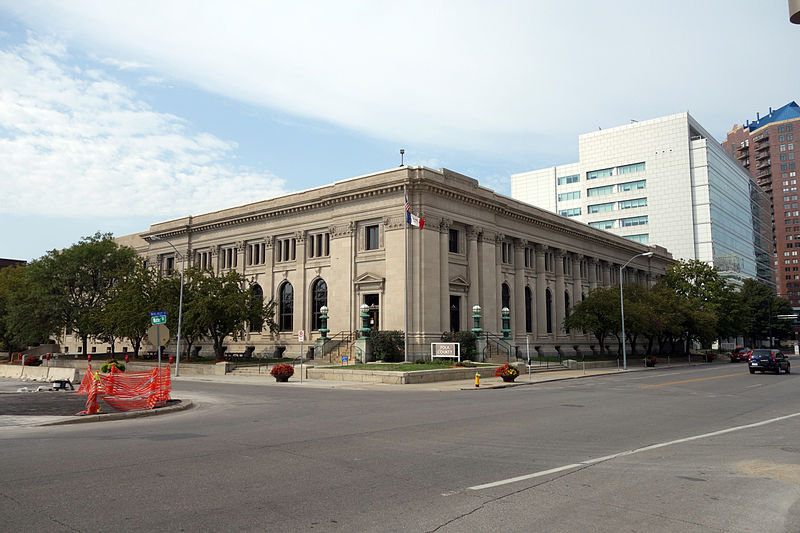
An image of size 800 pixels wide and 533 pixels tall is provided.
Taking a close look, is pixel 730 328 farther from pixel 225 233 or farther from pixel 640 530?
pixel 640 530

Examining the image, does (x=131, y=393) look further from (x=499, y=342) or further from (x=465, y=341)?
(x=499, y=342)

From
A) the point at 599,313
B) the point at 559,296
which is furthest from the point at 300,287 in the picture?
the point at 559,296

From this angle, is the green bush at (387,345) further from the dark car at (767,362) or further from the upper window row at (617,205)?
the upper window row at (617,205)

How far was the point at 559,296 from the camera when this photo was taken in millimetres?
63719

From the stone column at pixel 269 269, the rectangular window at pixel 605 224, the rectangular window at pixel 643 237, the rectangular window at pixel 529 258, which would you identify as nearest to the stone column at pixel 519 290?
the rectangular window at pixel 529 258

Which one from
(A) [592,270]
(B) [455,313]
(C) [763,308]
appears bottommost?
(B) [455,313]

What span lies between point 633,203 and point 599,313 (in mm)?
63075

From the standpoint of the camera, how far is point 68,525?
20.6 feet

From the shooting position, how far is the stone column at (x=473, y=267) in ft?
163

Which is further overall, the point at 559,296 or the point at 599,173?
the point at 599,173

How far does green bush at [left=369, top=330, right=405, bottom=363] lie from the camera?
42281 mm

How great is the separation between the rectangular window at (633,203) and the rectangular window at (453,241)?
240 ft

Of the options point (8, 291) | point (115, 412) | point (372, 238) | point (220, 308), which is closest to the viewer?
point (115, 412)

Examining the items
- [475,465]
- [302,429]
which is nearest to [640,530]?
[475,465]
